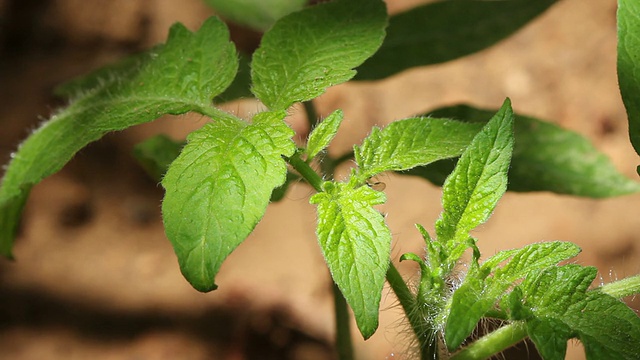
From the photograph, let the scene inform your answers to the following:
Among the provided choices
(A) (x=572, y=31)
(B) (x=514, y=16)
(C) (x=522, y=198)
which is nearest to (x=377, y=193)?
(B) (x=514, y=16)

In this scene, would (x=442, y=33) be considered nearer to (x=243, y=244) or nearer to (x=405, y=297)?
(x=405, y=297)

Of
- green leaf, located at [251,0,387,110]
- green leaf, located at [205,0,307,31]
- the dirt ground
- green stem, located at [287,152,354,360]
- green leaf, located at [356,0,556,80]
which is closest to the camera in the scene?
green leaf, located at [251,0,387,110]

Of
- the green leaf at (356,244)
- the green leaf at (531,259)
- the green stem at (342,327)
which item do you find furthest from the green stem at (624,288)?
the green stem at (342,327)

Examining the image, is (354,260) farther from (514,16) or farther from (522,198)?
(522,198)

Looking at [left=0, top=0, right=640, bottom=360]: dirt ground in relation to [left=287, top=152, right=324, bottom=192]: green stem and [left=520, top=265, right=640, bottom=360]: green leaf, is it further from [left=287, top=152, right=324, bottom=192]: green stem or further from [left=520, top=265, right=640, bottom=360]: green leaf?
[left=520, top=265, right=640, bottom=360]: green leaf

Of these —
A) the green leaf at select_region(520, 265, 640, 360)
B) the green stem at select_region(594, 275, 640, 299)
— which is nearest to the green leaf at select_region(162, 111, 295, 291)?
the green leaf at select_region(520, 265, 640, 360)
